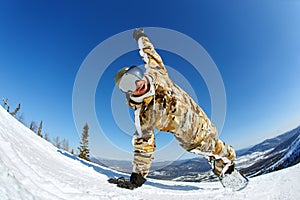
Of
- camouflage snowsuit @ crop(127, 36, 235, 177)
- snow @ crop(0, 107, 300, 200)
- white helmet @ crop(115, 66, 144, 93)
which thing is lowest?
snow @ crop(0, 107, 300, 200)

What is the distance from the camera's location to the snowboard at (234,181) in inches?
98.3

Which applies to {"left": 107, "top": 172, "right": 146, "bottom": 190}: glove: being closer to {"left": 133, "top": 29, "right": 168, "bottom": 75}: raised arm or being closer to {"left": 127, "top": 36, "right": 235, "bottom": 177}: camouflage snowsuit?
{"left": 127, "top": 36, "right": 235, "bottom": 177}: camouflage snowsuit

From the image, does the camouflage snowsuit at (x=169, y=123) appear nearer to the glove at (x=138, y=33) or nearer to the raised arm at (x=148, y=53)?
the raised arm at (x=148, y=53)

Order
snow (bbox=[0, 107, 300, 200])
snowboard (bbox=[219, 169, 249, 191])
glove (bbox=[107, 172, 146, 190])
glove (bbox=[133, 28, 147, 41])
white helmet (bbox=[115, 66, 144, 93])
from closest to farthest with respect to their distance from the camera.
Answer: snow (bbox=[0, 107, 300, 200]), glove (bbox=[107, 172, 146, 190]), white helmet (bbox=[115, 66, 144, 93]), snowboard (bbox=[219, 169, 249, 191]), glove (bbox=[133, 28, 147, 41])

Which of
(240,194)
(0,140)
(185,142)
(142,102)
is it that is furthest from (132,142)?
(0,140)

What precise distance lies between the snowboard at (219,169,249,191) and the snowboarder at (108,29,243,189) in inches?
4.6

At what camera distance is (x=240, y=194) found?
6.72ft

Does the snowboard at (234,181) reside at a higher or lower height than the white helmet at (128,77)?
lower

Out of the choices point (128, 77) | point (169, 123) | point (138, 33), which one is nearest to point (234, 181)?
point (169, 123)

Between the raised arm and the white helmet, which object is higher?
the raised arm

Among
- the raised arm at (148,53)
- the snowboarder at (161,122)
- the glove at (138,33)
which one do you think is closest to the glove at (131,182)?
the snowboarder at (161,122)

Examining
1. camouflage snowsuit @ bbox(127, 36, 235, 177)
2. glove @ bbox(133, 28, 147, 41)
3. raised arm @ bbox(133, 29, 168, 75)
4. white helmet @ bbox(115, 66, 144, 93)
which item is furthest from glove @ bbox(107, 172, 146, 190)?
glove @ bbox(133, 28, 147, 41)

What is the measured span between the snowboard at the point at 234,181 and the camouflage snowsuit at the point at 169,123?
192mm

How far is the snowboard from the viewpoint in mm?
2497
